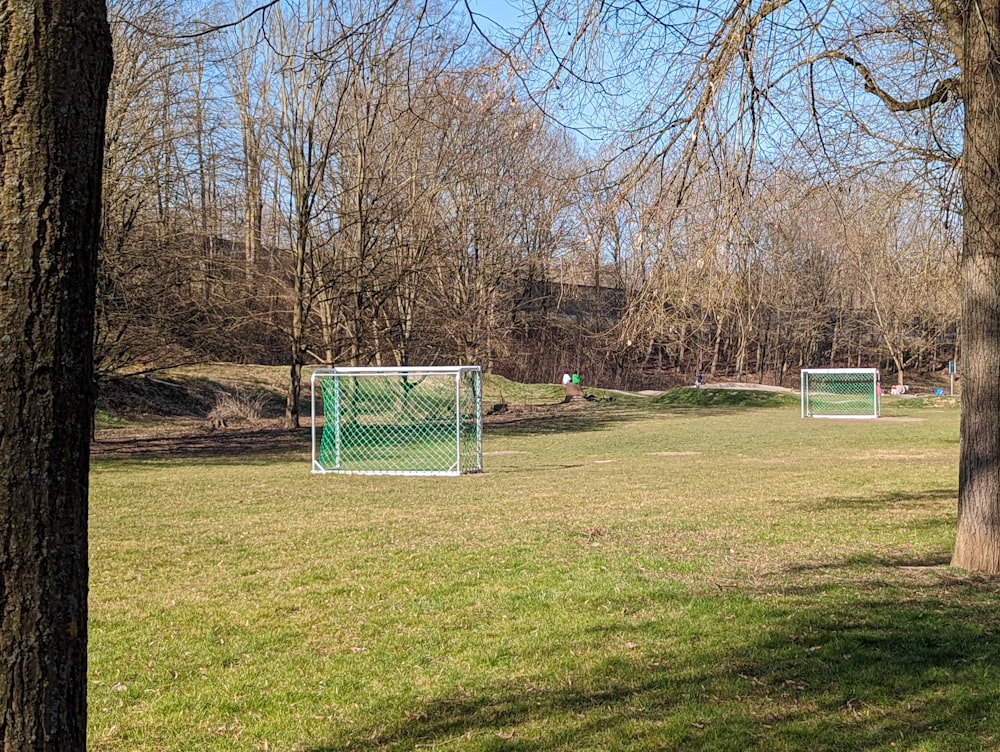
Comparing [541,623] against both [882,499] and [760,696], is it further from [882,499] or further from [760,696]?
[882,499]

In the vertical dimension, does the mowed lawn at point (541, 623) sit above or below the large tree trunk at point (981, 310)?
below

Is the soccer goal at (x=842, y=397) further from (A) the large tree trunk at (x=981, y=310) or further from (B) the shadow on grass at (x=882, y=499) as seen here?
(A) the large tree trunk at (x=981, y=310)

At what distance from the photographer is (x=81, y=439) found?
84.2 inches

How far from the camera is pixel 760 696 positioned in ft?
13.5

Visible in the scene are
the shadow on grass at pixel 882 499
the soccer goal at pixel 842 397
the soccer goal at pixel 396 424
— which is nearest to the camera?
the shadow on grass at pixel 882 499

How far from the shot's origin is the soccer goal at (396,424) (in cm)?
1560

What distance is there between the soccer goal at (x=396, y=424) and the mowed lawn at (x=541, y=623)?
3852mm

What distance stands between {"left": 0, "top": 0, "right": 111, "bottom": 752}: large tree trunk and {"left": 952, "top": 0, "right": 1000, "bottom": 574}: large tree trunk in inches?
239

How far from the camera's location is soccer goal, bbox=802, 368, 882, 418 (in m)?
31.3

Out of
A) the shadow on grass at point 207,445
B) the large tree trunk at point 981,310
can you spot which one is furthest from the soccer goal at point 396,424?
the large tree trunk at point 981,310

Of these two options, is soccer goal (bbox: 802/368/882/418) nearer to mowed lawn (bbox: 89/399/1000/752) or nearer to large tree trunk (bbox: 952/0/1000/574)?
mowed lawn (bbox: 89/399/1000/752)

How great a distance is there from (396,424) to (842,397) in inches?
867

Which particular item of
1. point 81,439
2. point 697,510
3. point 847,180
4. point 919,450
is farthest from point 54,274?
point 919,450

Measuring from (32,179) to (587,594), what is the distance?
186 inches
